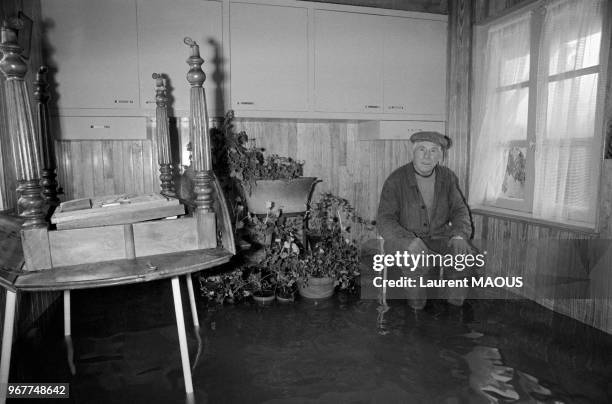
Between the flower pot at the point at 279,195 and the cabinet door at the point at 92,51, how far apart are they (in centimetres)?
102

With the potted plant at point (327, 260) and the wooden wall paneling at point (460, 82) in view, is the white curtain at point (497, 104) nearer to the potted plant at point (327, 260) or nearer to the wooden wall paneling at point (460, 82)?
the wooden wall paneling at point (460, 82)

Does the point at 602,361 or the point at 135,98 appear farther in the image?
the point at 135,98

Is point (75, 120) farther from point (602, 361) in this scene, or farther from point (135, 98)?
point (602, 361)

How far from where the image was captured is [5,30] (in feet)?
4.34

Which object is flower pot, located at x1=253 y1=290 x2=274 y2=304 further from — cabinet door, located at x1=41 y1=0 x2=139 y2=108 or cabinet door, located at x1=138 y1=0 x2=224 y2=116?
cabinet door, located at x1=41 y1=0 x2=139 y2=108

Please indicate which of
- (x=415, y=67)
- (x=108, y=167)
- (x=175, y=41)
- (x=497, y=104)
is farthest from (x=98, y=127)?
(x=497, y=104)

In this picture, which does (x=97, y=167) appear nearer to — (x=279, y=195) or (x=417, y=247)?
(x=279, y=195)

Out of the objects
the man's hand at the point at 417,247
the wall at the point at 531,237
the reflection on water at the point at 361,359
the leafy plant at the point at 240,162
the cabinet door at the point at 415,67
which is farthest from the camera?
the cabinet door at the point at 415,67

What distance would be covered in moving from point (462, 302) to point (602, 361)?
849 mm

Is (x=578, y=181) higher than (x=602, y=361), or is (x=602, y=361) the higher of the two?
(x=578, y=181)

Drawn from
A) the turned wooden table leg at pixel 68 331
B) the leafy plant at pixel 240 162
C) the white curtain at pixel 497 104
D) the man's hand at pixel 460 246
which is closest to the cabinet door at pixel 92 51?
the leafy plant at pixel 240 162

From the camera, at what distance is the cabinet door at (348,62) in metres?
3.19

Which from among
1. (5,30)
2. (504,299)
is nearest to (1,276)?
(5,30)

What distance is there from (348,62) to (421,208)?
50.7 inches
